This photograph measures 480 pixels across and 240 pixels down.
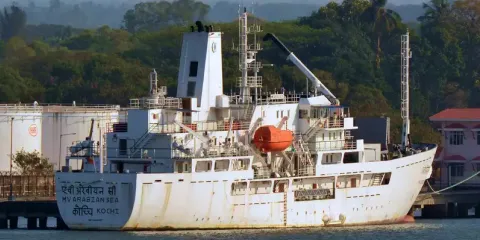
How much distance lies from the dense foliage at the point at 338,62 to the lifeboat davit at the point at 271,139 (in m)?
46.8

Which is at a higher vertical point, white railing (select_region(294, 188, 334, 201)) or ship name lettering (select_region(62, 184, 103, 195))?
ship name lettering (select_region(62, 184, 103, 195))

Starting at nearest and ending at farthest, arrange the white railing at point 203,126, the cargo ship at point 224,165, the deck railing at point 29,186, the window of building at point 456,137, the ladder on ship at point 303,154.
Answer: the cargo ship at point 224,165 < the white railing at point 203,126 < the ladder on ship at point 303,154 < the deck railing at point 29,186 < the window of building at point 456,137

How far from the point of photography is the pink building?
343 feet

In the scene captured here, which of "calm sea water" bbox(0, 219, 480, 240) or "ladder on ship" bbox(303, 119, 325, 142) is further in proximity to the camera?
"ladder on ship" bbox(303, 119, 325, 142)

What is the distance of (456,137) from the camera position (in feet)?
345

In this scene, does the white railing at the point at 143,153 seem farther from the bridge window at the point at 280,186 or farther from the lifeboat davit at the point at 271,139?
the bridge window at the point at 280,186

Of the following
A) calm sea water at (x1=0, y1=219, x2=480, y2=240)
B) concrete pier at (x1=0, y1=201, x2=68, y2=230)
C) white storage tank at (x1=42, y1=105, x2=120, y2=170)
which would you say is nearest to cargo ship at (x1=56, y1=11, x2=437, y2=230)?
calm sea water at (x1=0, y1=219, x2=480, y2=240)

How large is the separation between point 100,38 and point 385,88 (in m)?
39.2

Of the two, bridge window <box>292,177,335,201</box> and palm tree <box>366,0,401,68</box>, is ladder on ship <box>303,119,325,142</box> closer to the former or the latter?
bridge window <box>292,177,335,201</box>

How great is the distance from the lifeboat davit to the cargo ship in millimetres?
60

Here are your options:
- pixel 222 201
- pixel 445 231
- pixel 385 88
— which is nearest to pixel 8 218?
pixel 222 201

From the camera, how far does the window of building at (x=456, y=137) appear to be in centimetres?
10488

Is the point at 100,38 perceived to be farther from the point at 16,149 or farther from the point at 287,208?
the point at 287,208

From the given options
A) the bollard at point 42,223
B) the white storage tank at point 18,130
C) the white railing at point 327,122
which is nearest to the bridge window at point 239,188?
the white railing at point 327,122
